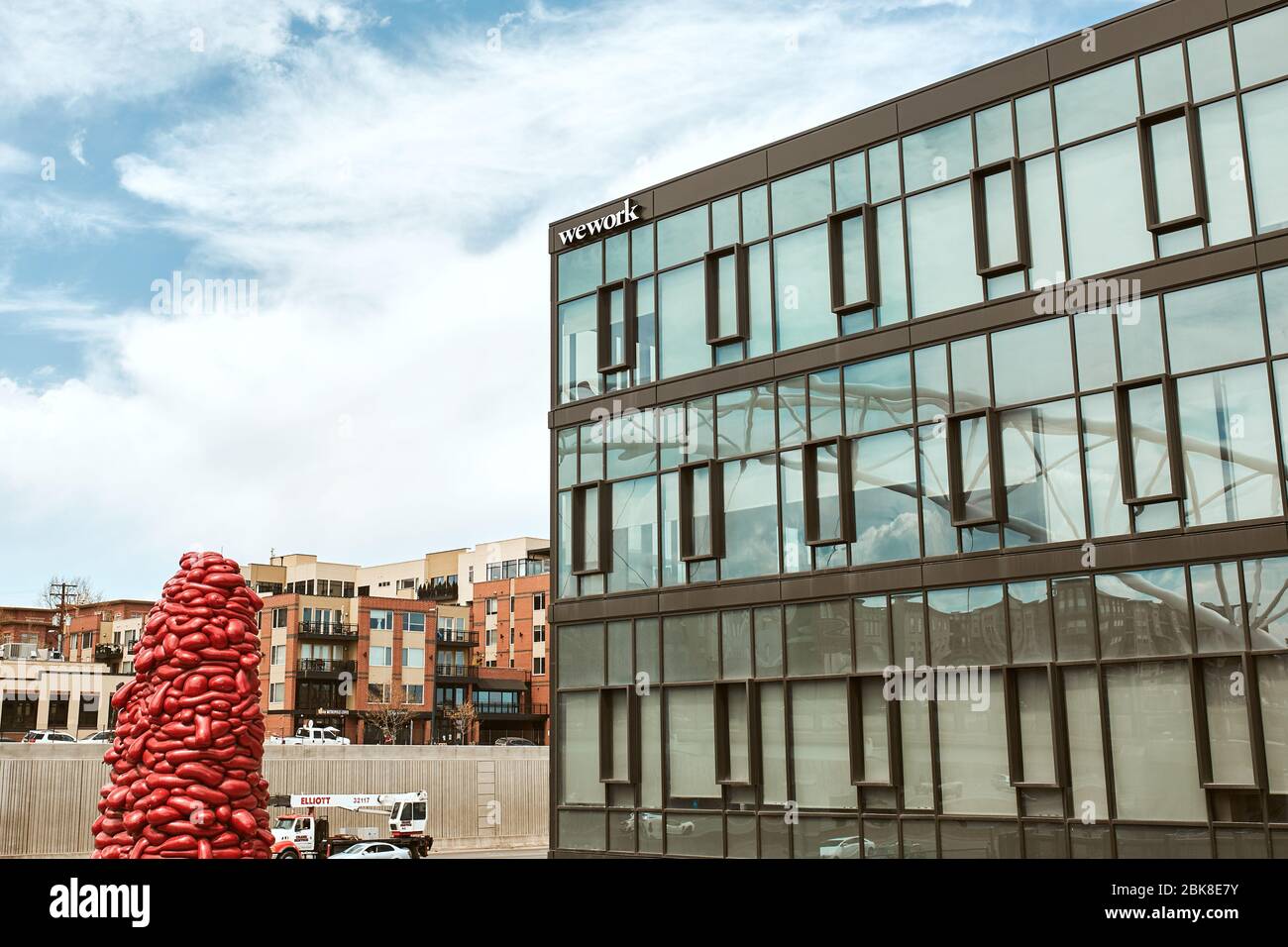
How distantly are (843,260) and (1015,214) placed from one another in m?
3.81

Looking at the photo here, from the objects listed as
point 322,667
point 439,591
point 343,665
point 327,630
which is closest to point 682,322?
point 322,667

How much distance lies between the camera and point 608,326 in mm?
29156

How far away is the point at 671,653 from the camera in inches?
1038

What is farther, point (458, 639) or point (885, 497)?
point (458, 639)

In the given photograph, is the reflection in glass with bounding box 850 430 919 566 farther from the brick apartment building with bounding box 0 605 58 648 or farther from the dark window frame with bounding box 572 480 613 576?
the brick apartment building with bounding box 0 605 58 648

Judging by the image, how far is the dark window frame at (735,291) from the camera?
26594 mm

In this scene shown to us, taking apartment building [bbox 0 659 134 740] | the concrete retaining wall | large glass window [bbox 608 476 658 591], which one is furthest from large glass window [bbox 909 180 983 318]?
apartment building [bbox 0 659 134 740]

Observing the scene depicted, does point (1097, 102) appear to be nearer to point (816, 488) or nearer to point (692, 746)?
point (816, 488)

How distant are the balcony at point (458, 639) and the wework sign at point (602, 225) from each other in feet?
262

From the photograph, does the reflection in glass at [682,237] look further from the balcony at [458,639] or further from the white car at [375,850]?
the balcony at [458,639]

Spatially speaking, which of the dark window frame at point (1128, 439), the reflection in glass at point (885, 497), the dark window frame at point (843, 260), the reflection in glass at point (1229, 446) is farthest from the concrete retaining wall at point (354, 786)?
the reflection in glass at point (1229, 446)

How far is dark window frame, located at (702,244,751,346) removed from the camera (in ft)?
87.2
